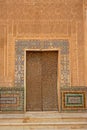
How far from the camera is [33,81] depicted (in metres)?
8.20

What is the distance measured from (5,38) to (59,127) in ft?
9.02

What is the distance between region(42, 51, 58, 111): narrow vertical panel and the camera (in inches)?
321

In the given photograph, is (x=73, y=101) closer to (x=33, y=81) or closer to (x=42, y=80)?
(x=42, y=80)

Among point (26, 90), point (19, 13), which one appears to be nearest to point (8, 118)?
point (26, 90)

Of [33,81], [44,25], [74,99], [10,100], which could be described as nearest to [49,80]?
[33,81]

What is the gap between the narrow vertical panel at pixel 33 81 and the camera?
8.11 metres

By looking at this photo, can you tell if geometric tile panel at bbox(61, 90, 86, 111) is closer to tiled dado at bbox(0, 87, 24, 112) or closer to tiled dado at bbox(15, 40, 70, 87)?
tiled dado at bbox(15, 40, 70, 87)

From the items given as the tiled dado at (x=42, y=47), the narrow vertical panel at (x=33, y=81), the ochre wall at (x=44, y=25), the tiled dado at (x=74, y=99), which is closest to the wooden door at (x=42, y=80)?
the narrow vertical panel at (x=33, y=81)

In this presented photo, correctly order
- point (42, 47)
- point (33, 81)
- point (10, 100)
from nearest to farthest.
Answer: point (10, 100) < point (42, 47) < point (33, 81)

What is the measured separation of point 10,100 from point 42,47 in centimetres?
164

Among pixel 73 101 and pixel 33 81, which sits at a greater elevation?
pixel 33 81

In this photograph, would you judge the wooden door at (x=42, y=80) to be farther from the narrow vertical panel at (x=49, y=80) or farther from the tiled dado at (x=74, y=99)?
the tiled dado at (x=74, y=99)

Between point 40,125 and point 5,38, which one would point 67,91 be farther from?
point 5,38

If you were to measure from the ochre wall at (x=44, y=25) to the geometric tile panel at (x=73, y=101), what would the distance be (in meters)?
0.28
